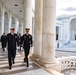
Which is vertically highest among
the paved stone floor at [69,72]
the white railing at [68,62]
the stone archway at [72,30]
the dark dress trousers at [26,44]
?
the stone archway at [72,30]

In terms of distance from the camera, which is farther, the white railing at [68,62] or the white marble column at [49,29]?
the white railing at [68,62]

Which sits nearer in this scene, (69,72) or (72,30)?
(69,72)

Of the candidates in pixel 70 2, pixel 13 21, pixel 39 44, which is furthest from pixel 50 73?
pixel 70 2

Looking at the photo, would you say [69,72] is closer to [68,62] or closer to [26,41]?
[68,62]

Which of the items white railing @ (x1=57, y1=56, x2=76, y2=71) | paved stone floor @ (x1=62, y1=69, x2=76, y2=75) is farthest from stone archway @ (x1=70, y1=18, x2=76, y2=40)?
paved stone floor @ (x1=62, y1=69, x2=76, y2=75)

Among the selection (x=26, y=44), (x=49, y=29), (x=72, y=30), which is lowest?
(x=26, y=44)

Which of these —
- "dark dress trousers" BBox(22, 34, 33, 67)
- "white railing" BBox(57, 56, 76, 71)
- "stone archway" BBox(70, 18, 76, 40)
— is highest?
"stone archway" BBox(70, 18, 76, 40)

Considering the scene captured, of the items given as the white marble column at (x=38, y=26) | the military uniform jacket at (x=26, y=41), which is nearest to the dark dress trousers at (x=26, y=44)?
the military uniform jacket at (x=26, y=41)

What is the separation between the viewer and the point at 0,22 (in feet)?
75.2

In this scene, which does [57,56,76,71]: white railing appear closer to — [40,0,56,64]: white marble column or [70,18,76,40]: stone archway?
[40,0,56,64]: white marble column

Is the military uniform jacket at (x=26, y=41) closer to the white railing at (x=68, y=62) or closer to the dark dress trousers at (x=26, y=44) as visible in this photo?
the dark dress trousers at (x=26, y=44)

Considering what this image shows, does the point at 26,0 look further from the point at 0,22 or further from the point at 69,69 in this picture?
the point at 0,22

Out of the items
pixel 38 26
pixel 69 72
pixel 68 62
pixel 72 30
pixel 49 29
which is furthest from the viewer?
pixel 72 30

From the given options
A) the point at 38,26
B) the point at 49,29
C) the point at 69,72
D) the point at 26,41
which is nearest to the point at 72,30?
the point at 69,72
